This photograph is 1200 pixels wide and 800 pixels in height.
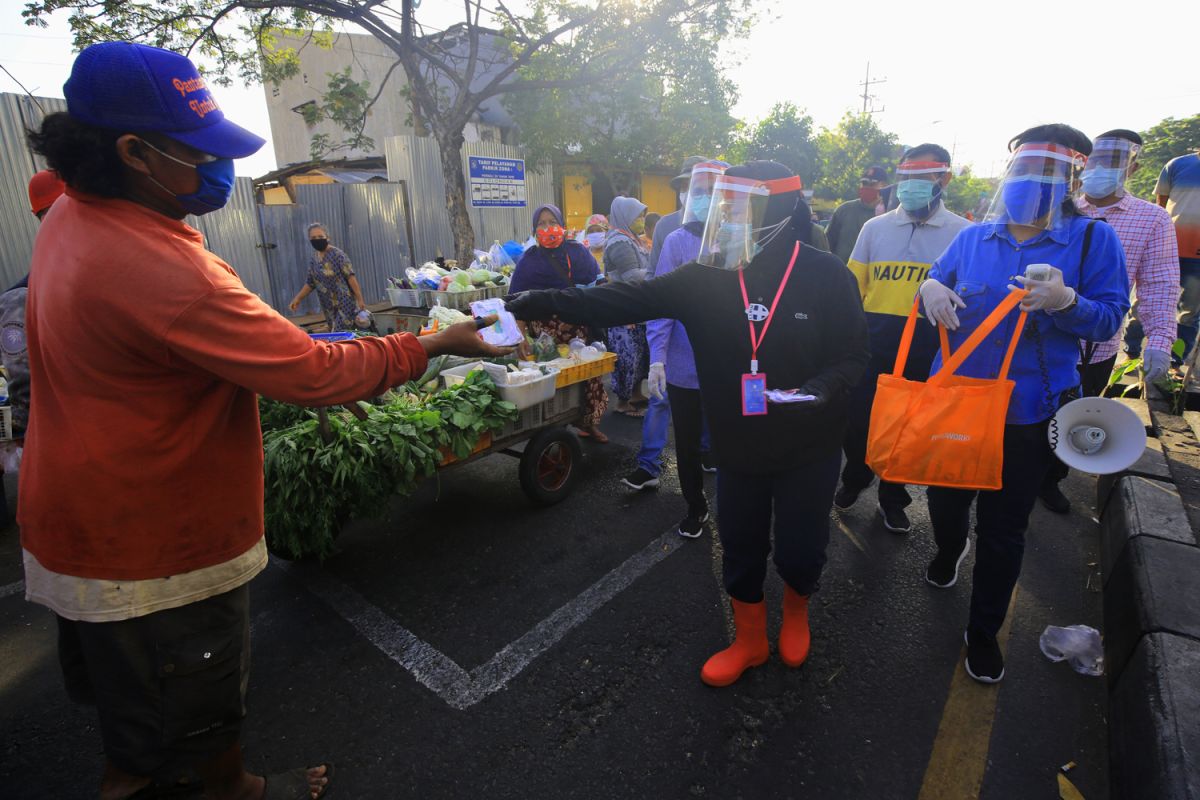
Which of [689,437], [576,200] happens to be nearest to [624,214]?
[689,437]

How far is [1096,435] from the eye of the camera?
7.91 feet

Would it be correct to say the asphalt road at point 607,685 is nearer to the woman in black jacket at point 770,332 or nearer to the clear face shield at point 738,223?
the woman in black jacket at point 770,332

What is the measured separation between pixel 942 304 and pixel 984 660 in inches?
60.1

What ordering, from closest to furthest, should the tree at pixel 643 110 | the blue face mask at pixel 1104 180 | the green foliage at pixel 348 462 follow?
the green foliage at pixel 348 462 → the blue face mask at pixel 1104 180 → the tree at pixel 643 110

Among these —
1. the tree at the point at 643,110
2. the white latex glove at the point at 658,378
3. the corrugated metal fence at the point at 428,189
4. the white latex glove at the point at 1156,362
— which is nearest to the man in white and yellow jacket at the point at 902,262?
the white latex glove at the point at 1156,362

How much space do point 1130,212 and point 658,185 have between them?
21.9 meters

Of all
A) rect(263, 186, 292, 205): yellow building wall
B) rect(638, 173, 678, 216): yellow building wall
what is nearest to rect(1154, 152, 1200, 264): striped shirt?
rect(263, 186, 292, 205): yellow building wall

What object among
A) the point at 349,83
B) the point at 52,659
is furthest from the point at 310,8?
the point at 52,659

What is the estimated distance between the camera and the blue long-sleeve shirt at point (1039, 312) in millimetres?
2307

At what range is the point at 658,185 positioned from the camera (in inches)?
958

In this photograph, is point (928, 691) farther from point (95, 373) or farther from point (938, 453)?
point (95, 373)

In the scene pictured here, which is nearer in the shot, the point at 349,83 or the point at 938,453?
the point at 938,453

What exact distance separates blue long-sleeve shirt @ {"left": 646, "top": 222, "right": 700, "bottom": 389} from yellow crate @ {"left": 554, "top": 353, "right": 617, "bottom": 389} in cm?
82

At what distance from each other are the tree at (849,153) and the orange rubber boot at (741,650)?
28.2 m
